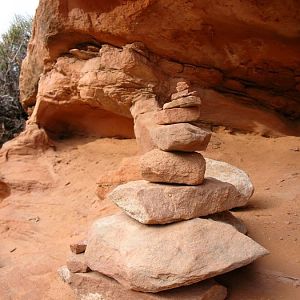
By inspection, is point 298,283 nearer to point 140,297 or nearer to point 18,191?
point 140,297

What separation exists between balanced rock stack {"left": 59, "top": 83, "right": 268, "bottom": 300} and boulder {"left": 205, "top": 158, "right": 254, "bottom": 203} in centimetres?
75

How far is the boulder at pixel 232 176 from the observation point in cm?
378

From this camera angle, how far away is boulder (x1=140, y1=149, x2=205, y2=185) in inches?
108

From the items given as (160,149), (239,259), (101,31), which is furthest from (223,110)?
(239,259)

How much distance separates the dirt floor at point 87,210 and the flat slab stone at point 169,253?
0.36 m

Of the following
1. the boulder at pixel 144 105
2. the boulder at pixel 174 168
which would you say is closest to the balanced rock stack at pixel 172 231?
the boulder at pixel 174 168

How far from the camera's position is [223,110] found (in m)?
5.98

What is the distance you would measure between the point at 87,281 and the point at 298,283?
145cm

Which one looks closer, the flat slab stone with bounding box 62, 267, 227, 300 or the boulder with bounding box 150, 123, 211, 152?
the flat slab stone with bounding box 62, 267, 227, 300

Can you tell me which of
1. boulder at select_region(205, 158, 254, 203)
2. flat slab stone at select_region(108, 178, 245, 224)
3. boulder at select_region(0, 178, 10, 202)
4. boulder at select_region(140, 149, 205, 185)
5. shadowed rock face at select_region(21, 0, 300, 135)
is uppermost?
shadowed rock face at select_region(21, 0, 300, 135)

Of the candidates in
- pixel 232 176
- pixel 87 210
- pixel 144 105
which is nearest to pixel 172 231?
pixel 232 176

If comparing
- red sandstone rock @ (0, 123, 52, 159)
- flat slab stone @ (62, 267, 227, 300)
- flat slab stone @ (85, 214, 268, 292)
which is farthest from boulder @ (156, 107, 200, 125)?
red sandstone rock @ (0, 123, 52, 159)

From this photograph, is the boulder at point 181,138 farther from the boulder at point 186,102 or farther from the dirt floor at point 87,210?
the dirt floor at point 87,210

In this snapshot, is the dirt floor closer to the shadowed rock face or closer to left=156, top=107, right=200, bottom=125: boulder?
the shadowed rock face
